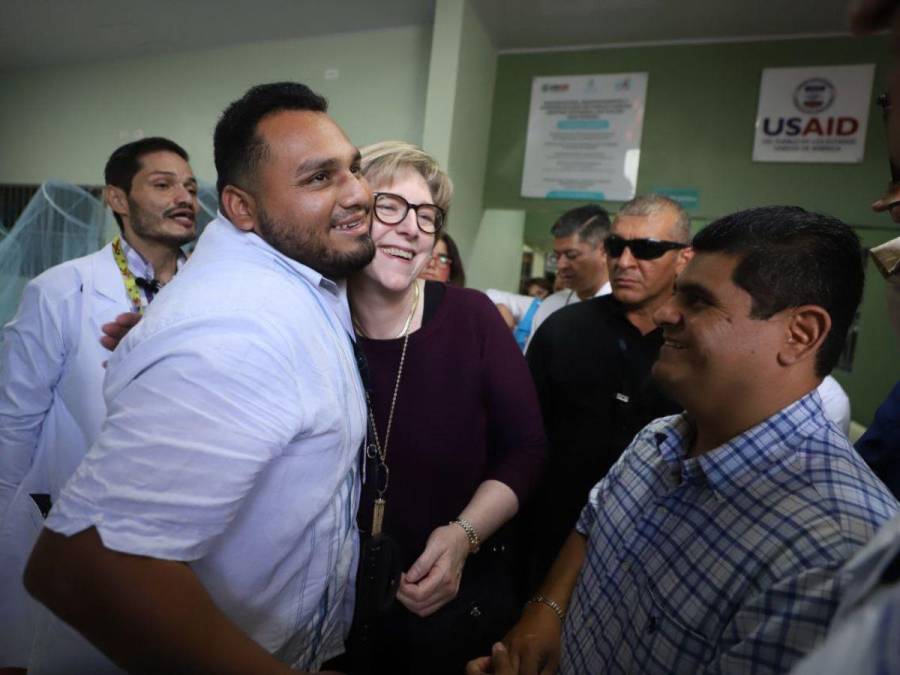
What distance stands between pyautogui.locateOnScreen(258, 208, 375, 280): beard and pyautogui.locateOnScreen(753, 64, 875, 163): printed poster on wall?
149 inches

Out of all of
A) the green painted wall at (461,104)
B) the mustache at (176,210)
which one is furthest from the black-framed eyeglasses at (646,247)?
the green painted wall at (461,104)

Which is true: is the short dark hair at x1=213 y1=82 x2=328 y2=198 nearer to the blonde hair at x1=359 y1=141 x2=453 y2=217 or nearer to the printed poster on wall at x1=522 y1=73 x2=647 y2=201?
the blonde hair at x1=359 y1=141 x2=453 y2=217

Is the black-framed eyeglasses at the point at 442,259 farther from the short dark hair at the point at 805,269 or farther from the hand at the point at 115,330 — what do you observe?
the short dark hair at the point at 805,269

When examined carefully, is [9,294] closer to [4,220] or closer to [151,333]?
[151,333]

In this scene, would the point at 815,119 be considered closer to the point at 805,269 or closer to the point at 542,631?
the point at 805,269

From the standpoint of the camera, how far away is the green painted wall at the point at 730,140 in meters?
3.48

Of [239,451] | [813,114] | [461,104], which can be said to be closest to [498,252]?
[461,104]

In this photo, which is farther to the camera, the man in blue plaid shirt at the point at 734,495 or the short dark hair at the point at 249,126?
the short dark hair at the point at 249,126

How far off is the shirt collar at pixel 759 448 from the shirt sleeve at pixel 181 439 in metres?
0.70

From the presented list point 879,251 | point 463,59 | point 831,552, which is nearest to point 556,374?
point 879,251

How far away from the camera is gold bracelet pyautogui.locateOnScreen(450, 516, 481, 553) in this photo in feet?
3.87

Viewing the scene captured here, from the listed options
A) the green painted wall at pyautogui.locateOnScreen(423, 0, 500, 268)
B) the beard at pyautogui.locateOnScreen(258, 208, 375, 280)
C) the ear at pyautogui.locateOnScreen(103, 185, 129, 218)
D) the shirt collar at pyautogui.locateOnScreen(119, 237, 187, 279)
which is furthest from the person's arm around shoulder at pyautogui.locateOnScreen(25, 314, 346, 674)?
the green painted wall at pyautogui.locateOnScreen(423, 0, 500, 268)

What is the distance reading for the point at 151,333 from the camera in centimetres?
69

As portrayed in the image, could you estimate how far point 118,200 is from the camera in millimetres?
2178
